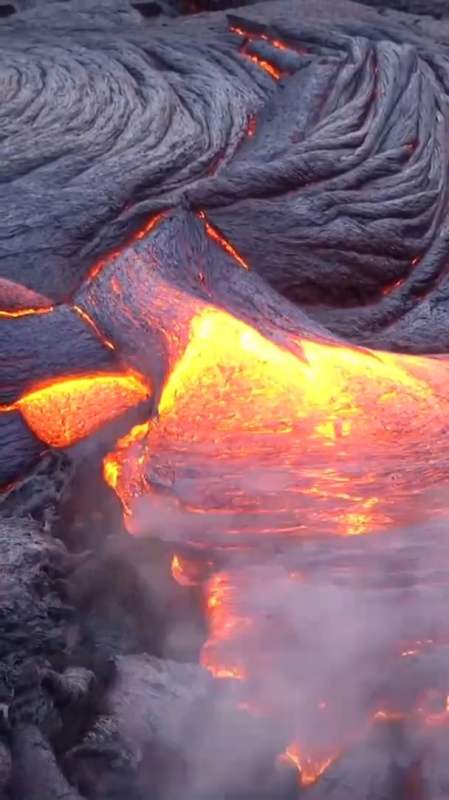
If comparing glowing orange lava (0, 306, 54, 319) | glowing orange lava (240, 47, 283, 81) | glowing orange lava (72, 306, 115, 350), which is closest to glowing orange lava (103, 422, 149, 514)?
glowing orange lava (72, 306, 115, 350)

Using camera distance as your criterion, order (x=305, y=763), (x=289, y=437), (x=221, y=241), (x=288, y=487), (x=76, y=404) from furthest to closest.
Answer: (x=221, y=241), (x=76, y=404), (x=289, y=437), (x=288, y=487), (x=305, y=763)

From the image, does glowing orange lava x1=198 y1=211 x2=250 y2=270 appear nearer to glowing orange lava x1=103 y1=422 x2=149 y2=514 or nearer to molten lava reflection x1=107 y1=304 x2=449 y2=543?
molten lava reflection x1=107 y1=304 x2=449 y2=543

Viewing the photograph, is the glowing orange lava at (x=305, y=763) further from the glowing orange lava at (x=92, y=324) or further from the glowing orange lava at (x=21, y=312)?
the glowing orange lava at (x=21, y=312)

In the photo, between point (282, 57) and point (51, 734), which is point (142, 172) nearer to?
point (282, 57)

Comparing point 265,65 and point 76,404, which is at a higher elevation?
point 265,65

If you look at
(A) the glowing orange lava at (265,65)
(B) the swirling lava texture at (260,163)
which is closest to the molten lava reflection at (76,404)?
(B) the swirling lava texture at (260,163)

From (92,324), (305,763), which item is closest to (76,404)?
(92,324)

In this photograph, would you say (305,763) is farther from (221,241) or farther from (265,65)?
(265,65)
